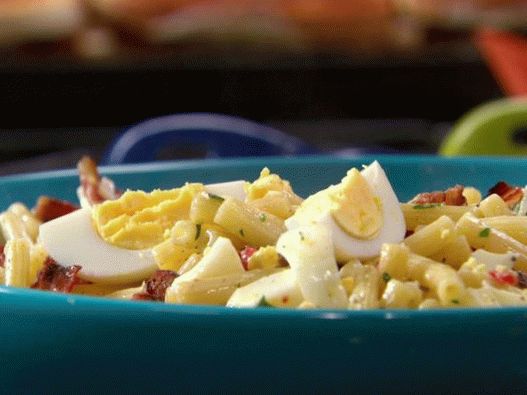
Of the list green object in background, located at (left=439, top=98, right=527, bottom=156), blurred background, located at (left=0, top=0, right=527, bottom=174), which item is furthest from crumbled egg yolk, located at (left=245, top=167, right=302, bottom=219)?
blurred background, located at (left=0, top=0, right=527, bottom=174)

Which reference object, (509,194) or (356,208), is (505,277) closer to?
(356,208)

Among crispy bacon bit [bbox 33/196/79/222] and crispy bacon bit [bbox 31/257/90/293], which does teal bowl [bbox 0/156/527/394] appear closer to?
crispy bacon bit [bbox 31/257/90/293]

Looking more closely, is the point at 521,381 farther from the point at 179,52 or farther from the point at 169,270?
the point at 179,52

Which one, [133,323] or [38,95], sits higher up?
[38,95]

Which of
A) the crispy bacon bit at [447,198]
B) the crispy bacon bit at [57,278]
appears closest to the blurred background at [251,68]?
the crispy bacon bit at [447,198]

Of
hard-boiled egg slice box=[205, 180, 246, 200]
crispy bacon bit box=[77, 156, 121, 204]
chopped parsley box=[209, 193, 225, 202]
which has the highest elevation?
crispy bacon bit box=[77, 156, 121, 204]

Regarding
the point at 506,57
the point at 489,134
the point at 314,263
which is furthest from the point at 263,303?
the point at 506,57

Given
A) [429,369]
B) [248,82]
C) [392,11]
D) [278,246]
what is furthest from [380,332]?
[392,11]
